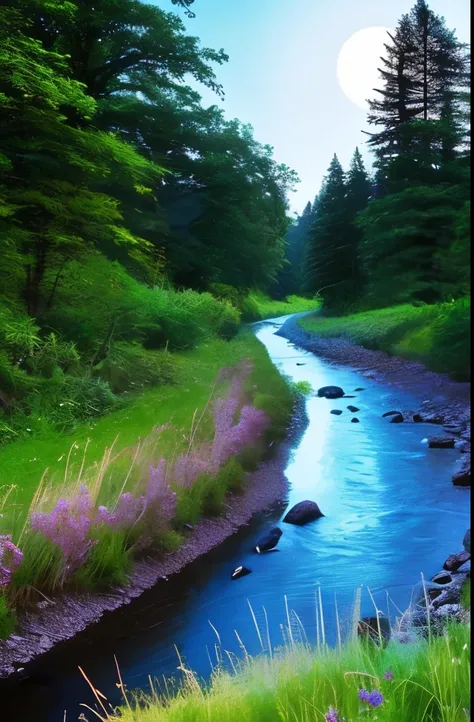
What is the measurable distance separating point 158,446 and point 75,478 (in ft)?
3.10

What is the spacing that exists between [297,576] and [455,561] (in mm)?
1050

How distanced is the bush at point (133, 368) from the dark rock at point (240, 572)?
2.47 meters

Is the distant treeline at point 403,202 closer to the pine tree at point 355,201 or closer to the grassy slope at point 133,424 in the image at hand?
the pine tree at point 355,201

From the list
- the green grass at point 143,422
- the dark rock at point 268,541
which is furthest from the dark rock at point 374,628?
the green grass at point 143,422

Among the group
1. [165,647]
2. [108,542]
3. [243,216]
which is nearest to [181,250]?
[243,216]

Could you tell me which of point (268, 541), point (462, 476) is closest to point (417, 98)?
point (462, 476)

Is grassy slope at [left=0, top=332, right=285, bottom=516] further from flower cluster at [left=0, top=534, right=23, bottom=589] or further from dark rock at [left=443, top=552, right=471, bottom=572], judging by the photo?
dark rock at [left=443, top=552, right=471, bottom=572]

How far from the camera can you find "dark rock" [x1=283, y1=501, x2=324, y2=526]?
490cm

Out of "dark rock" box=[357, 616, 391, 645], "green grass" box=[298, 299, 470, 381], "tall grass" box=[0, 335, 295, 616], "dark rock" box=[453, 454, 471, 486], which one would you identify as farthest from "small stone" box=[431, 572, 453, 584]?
"green grass" box=[298, 299, 470, 381]

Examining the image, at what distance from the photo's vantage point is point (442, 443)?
673 centimetres

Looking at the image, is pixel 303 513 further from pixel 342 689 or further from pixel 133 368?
pixel 342 689

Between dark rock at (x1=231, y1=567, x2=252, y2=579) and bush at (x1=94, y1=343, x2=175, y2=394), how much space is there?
8.09 feet

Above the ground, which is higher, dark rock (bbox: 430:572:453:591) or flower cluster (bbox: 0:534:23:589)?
flower cluster (bbox: 0:534:23:589)

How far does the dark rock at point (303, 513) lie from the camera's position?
16.1 feet
